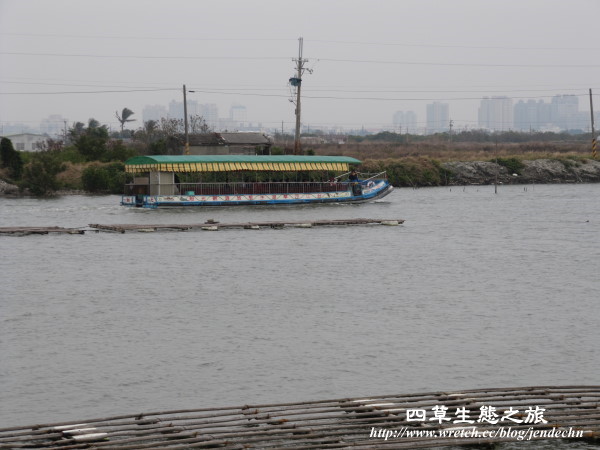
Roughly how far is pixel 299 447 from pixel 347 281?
19022 millimetres

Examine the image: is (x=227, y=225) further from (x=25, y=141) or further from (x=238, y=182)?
(x=25, y=141)

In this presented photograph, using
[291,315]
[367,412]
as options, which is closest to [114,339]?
[291,315]

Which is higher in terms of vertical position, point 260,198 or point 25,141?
point 25,141

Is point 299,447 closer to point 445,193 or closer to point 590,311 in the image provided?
point 590,311

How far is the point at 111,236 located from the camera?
45.8 meters

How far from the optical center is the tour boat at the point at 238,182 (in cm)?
5897

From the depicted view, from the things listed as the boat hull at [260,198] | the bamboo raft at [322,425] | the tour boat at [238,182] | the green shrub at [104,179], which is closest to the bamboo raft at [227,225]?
the boat hull at [260,198]

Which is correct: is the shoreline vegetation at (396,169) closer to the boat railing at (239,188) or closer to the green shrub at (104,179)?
the green shrub at (104,179)

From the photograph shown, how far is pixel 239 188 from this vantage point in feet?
201

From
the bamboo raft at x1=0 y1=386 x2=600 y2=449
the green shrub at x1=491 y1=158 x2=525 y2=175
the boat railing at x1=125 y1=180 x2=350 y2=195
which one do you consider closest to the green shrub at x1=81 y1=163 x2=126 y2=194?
the boat railing at x1=125 y1=180 x2=350 y2=195

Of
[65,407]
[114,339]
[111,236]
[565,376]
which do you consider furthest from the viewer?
[111,236]

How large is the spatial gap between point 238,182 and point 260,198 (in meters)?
1.84

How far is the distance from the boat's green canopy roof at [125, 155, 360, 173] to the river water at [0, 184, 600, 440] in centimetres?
1226

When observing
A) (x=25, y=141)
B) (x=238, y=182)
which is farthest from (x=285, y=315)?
(x=25, y=141)
